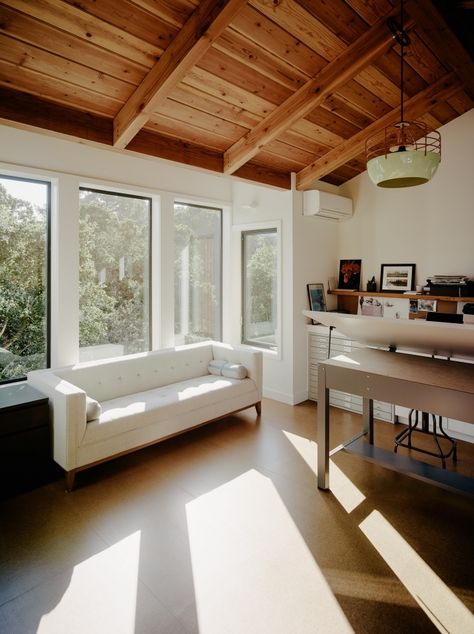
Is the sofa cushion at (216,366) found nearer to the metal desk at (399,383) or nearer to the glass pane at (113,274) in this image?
the glass pane at (113,274)

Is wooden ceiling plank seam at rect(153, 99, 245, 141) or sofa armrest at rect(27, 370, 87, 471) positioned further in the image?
wooden ceiling plank seam at rect(153, 99, 245, 141)

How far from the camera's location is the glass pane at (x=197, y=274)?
485 cm

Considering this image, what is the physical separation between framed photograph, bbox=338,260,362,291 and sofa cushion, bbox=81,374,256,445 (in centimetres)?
187

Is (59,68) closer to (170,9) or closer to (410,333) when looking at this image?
(170,9)

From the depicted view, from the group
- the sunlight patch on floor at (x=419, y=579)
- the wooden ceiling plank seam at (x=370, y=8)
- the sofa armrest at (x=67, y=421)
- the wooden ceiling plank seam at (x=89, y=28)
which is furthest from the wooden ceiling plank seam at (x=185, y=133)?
the sunlight patch on floor at (x=419, y=579)

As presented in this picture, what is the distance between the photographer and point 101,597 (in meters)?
1.90

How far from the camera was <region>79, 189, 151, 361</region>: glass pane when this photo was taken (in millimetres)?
3982

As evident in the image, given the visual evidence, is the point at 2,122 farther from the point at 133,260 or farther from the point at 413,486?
the point at 413,486

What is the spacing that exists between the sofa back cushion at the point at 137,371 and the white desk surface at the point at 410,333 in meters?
1.94

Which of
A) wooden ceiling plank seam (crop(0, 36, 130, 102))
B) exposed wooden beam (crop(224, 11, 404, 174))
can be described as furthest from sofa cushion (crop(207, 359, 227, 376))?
wooden ceiling plank seam (crop(0, 36, 130, 102))

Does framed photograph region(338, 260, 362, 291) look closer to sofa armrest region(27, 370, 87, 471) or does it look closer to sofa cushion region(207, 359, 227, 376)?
sofa cushion region(207, 359, 227, 376)

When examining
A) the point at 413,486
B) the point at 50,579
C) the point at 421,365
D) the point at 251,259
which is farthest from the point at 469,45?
the point at 50,579

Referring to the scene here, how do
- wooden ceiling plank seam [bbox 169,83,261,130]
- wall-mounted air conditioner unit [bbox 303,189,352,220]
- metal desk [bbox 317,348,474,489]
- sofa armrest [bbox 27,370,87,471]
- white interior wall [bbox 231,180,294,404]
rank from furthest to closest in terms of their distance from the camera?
white interior wall [bbox 231,180,294,404]
wall-mounted air conditioner unit [bbox 303,189,352,220]
wooden ceiling plank seam [bbox 169,83,261,130]
sofa armrest [bbox 27,370,87,471]
metal desk [bbox 317,348,474,489]

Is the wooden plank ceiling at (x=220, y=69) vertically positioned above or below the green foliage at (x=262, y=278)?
above
